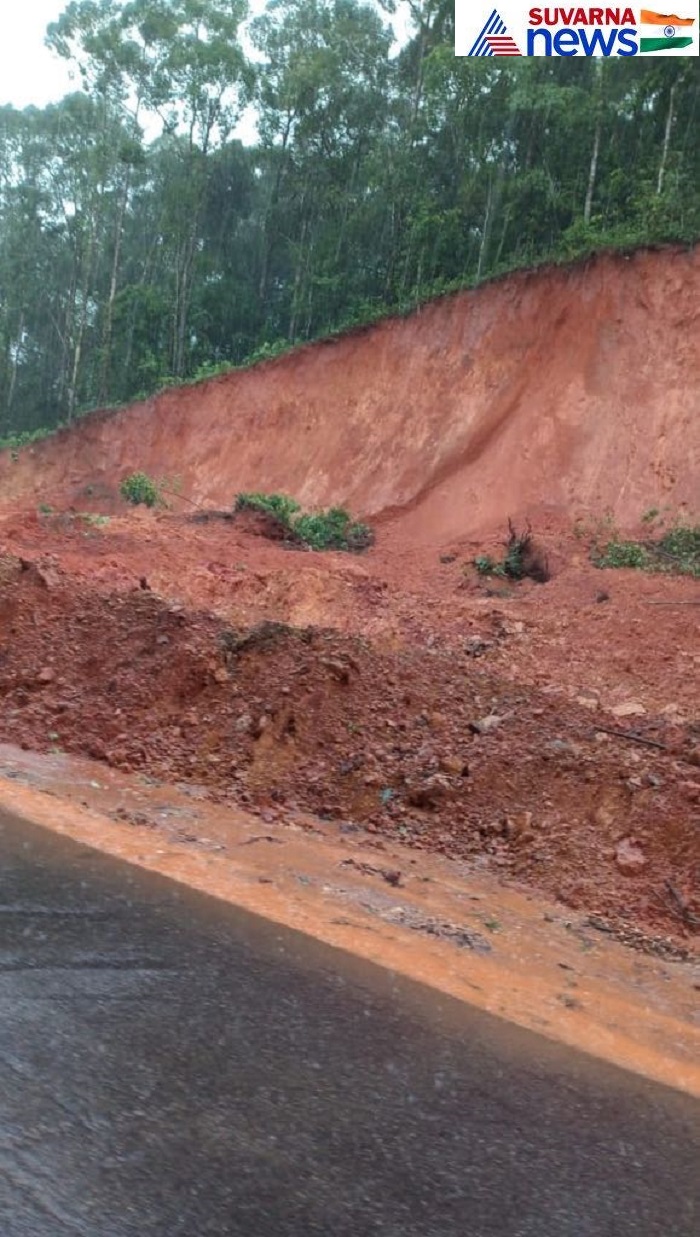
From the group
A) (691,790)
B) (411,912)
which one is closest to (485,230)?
(691,790)

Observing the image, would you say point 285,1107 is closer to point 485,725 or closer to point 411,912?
point 411,912

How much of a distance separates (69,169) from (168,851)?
39348mm

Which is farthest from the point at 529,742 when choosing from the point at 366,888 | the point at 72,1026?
the point at 72,1026

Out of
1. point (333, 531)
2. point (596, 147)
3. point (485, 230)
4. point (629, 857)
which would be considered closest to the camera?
point (629, 857)

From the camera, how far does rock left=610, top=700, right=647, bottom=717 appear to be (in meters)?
8.07

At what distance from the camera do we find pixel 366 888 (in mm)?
5656

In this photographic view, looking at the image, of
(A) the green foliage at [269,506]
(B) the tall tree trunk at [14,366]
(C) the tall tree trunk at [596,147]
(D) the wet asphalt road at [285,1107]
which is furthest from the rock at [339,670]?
(B) the tall tree trunk at [14,366]

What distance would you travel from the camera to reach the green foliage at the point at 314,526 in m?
18.1

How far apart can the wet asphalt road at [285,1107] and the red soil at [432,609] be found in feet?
7.27

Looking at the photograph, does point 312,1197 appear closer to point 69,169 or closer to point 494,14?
point 494,14

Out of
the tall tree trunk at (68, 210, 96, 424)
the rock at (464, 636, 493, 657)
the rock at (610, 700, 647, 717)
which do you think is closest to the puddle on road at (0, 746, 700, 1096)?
the rock at (610, 700, 647, 717)

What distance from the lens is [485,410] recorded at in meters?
20.0

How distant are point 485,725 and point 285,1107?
4512mm

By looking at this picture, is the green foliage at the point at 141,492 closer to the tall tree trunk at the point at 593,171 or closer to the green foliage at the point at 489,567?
the green foliage at the point at 489,567
